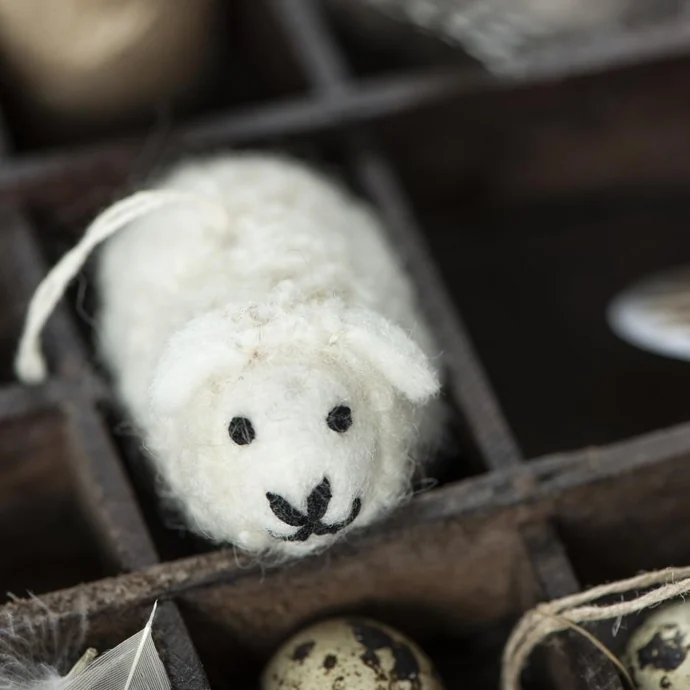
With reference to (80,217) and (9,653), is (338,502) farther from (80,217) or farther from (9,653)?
(80,217)

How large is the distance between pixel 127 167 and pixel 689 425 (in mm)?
554

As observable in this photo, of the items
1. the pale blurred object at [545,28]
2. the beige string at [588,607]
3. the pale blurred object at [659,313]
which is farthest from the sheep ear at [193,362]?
the pale blurred object at [545,28]

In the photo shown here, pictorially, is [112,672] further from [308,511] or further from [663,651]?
[663,651]

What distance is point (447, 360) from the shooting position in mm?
819

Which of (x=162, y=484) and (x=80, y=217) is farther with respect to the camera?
(x=80, y=217)

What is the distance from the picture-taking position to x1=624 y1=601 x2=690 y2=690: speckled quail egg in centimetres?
69

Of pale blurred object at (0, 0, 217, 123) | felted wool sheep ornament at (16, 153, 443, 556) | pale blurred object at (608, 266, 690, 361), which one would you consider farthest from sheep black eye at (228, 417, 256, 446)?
pale blurred object at (0, 0, 217, 123)

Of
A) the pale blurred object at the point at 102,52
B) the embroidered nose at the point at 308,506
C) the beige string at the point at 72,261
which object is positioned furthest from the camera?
the pale blurred object at the point at 102,52

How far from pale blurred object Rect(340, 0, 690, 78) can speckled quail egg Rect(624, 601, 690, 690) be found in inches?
21.5

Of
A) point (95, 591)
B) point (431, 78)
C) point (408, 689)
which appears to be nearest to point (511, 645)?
point (408, 689)

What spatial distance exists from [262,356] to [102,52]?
479mm

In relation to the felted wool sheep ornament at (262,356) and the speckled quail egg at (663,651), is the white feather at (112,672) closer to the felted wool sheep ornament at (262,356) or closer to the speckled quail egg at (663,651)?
the felted wool sheep ornament at (262,356)

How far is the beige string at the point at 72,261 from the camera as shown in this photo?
0.71 meters

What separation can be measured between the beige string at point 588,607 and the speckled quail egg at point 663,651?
0.02 m
